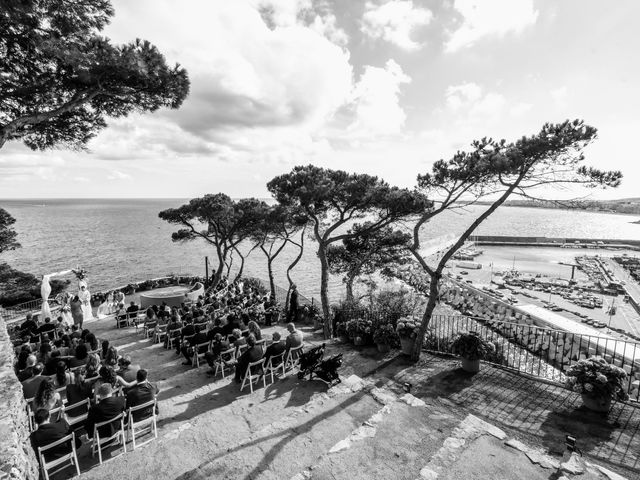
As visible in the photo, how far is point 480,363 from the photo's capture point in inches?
320

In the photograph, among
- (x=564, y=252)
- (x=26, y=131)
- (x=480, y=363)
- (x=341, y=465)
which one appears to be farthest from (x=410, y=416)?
(x=564, y=252)

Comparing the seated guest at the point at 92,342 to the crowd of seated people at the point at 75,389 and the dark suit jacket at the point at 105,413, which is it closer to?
the crowd of seated people at the point at 75,389

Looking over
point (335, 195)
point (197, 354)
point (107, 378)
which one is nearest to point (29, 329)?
point (197, 354)

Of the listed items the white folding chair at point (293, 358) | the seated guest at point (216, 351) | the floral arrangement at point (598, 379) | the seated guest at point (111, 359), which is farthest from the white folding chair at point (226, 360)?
the floral arrangement at point (598, 379)

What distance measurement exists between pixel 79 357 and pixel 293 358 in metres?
4.93

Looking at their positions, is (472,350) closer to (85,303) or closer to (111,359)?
(111,359)

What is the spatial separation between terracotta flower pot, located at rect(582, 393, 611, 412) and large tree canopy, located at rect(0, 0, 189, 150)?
9991mm

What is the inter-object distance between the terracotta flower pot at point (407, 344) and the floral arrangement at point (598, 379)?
3441 mm

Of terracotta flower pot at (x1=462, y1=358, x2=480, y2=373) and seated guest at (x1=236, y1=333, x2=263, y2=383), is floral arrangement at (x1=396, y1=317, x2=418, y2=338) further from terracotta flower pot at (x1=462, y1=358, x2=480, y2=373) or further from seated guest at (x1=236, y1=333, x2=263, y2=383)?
seated guest at (x1=236, y1=333, x2=263, y2=383)

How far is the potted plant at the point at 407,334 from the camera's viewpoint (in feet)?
28.5

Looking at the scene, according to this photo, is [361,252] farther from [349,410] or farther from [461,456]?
[461,456]

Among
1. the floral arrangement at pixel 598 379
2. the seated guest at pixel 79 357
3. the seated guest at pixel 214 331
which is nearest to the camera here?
the floral arrangement at pixel 598 379

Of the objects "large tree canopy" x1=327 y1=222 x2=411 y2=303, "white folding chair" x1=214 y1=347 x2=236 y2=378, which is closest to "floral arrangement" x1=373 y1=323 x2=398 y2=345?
"white folding chair" x1=214 y1=347 x2=236 y2=378

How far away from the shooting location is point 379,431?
207 inches
